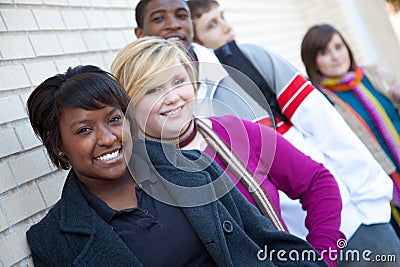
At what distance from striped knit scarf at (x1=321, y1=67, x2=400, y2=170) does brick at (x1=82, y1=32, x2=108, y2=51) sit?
55.4 inches

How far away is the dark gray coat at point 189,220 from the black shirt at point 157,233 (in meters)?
0.03

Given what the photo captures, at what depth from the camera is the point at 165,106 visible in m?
2.51

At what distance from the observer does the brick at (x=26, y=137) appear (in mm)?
2623

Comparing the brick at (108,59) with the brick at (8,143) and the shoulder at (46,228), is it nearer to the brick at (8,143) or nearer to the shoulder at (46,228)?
the brick at (8,143)

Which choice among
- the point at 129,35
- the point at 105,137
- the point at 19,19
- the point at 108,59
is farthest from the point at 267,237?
the point at 129,35

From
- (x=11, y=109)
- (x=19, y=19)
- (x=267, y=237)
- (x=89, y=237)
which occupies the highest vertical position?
(x=19, y=19)

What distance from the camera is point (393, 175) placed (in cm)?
396

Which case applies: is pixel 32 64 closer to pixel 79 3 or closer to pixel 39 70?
pixel 39 70

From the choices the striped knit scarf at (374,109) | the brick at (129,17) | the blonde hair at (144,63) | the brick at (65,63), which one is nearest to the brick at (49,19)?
the brick at (65,63)

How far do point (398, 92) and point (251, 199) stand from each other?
1.77 meters

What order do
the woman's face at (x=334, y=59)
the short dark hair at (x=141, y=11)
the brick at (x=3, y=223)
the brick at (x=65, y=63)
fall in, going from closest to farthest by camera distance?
the brick at (x=3, y=223) < the brick at (x=65, y=63) < the short dark hair at (x=141, y=11) < the woman's face at (x=334, y=59)

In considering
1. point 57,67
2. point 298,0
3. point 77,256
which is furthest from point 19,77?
point 298,0

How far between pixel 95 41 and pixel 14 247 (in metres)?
1.48

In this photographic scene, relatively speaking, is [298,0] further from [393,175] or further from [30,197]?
[30,197]
